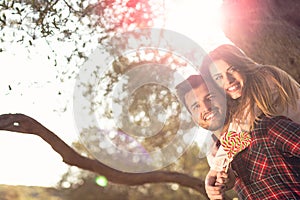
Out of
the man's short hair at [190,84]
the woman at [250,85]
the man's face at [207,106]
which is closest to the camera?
the woman at [250,85]

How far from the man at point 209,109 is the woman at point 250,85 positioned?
0.13 meters

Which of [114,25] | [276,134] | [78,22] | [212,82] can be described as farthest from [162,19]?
[276,134]

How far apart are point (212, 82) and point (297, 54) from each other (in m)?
1.17

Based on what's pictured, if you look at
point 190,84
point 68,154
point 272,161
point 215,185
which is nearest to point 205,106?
point 190,84

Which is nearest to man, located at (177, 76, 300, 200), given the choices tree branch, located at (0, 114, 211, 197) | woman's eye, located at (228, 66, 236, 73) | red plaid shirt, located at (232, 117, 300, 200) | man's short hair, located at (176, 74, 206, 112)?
red plaid shirt, located at (232, 117, 300, 200)

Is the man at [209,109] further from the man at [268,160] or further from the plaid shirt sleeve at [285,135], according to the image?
the plaid shirt sleeve at [285,135]

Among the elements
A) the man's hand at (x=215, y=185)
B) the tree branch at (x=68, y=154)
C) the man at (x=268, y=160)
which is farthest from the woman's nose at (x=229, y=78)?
the tree branch at (x=68, y=154)

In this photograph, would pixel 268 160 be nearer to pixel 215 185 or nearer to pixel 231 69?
pixel 215 185

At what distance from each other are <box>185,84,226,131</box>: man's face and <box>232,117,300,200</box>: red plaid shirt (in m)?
0.55

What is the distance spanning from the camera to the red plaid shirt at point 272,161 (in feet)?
16.7

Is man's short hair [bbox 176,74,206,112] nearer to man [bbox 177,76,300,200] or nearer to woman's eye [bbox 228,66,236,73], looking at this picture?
man [bbox 177,76,300,200]

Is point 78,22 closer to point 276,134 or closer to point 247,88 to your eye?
point 247,88

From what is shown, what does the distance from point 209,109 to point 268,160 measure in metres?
1.06

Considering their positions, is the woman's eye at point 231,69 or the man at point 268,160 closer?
the man at point 268,160
